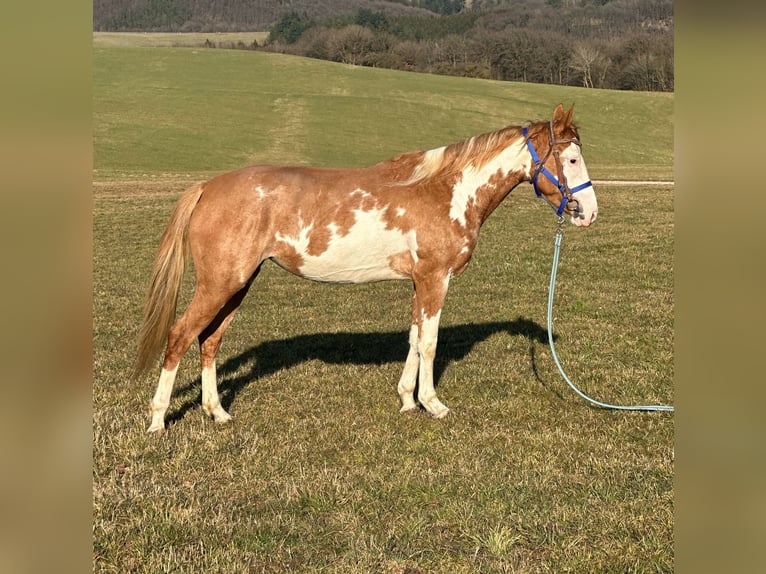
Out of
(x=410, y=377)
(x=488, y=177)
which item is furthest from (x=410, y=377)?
(x=488, y=177)

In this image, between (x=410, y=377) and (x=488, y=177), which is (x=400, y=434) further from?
(x=488, y=177)

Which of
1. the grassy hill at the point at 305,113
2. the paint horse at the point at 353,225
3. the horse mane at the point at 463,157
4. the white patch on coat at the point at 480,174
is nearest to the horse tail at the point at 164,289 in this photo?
the paint horse at the point at 353,225

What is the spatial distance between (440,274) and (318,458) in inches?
84.1

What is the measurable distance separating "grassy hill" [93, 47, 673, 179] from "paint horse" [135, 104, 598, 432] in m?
33.2

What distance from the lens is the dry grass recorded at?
160 inches

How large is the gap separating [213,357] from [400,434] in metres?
1.96

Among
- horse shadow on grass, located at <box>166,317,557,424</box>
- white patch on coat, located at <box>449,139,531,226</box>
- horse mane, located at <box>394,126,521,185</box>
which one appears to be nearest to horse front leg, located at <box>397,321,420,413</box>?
horse shadow on grass, located at <box>166,317,557,424</box>

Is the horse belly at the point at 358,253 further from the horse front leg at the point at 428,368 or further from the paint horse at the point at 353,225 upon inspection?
the horse front leg at the point at 428,368

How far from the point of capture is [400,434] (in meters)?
5.97

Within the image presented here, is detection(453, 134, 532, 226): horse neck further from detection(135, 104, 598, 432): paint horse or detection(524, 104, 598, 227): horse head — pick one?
detection(524, 104, 598, 227): horse head
